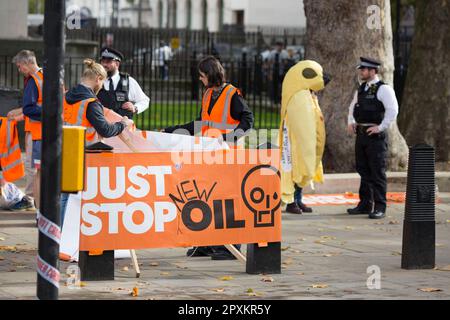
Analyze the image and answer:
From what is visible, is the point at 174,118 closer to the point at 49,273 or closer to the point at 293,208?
the point at 293,208

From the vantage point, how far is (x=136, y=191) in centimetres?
991

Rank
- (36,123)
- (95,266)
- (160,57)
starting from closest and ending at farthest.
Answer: (95,266), (36,123), (160,57)

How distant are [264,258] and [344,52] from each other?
7.96 metres

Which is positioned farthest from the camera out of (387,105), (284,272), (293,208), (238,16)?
(238,16)

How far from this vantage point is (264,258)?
34.1ft

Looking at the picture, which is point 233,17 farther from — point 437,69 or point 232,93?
point 232,93

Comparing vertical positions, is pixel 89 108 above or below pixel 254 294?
above

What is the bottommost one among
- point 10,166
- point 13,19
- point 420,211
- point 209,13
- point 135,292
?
point 135,292

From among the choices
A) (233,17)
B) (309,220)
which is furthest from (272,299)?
(233,17)

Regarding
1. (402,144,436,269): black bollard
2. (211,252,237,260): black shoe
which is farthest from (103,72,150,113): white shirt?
(402,144,436,269): black bollard

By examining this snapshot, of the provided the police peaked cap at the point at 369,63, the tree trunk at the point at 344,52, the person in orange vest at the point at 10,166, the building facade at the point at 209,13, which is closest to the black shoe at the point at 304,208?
the police peaked cap at the point at 369,63

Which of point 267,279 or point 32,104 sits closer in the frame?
point 267,279

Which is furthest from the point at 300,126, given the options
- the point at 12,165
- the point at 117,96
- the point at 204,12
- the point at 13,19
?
the point at 204,12

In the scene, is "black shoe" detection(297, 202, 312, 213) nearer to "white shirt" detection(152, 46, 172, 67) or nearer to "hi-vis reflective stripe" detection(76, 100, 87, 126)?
"hi-vis reflective stripe" detection(76, 100, 87, 126)
